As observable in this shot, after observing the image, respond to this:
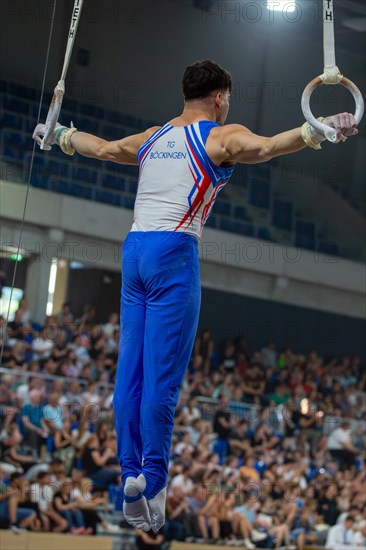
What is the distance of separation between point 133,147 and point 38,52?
24.3 ft

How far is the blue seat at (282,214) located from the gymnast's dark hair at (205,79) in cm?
977

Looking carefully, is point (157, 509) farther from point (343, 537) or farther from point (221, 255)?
point (221, 255)

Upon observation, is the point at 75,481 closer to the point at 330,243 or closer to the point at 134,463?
the point at 134,463

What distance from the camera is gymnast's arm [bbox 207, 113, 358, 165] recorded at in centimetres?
286

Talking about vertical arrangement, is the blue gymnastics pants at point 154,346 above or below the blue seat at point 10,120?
below

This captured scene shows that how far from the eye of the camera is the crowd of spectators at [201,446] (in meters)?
8.30

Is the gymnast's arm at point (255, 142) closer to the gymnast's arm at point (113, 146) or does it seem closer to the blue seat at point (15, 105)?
the gymnast's arm at point (113, 146)

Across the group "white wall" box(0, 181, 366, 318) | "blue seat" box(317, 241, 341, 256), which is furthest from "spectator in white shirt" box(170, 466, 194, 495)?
"blue seat" box(317, 241, 341, 256)

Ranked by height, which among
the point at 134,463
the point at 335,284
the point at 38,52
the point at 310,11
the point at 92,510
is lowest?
the point at 92,510

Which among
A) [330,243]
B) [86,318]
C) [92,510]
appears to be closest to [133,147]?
[92,510]

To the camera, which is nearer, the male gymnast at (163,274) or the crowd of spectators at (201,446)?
the male gymnast at (163,274)

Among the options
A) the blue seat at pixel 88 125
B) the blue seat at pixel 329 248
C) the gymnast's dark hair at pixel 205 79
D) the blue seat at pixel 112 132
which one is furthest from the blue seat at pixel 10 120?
the gymnast's dark hair at pixel 205 79

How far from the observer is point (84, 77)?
37.6ft

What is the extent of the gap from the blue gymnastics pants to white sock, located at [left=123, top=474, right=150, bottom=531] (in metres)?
0.06
